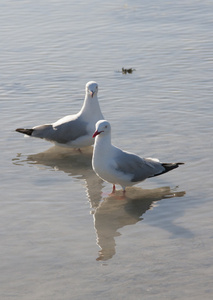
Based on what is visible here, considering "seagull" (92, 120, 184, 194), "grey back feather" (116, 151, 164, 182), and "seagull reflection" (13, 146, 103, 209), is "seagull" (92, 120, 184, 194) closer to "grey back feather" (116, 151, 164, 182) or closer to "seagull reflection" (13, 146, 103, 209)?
"grey back feather" (116, 151, 164, 182)

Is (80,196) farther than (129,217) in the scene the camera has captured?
Yes

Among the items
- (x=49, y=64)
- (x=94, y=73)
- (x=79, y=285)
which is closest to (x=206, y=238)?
(x=79, y=285)

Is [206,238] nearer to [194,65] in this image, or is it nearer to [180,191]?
[180,191]

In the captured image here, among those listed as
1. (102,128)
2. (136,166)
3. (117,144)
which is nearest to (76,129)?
(117,144)

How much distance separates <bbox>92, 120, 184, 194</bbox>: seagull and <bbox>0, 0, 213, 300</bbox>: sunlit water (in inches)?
11.4

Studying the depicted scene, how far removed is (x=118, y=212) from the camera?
939cm

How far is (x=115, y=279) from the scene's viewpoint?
732 centimetres

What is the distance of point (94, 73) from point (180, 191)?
6.49 metres

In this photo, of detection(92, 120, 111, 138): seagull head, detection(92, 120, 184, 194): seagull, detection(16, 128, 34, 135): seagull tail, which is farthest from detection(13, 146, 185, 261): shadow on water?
detection(92, 120, 111, 138): seagull head

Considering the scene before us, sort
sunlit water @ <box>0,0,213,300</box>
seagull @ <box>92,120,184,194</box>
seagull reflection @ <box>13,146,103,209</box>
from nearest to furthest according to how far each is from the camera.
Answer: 1. sunlit water @ <box>0,0,213,300</box>
2. seagull @ <box>92,120,184,194</box>
3. seagull reflection @ <box>13,146,103,209</box>

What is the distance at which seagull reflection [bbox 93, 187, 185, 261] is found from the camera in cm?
834

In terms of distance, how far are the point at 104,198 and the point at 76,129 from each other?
2.06m

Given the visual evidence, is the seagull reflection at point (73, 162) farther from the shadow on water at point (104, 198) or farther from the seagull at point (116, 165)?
the seagull at point (116, 165)

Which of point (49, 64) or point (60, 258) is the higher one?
point (49, 64)
